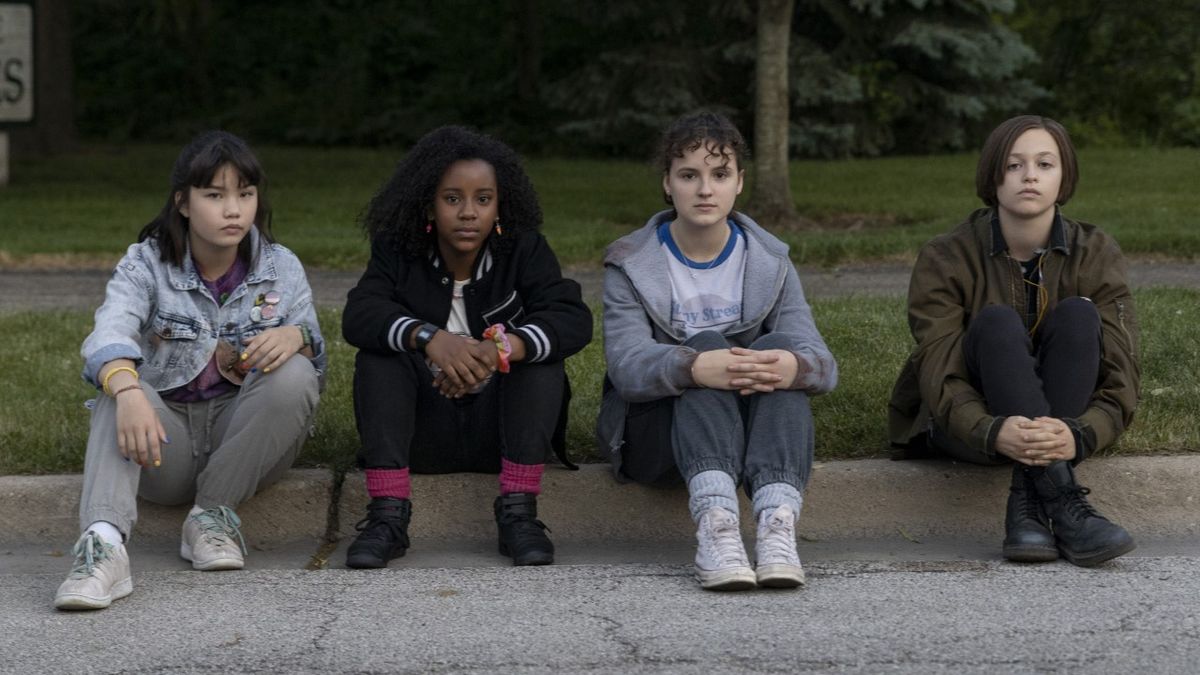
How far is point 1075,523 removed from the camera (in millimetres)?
4164

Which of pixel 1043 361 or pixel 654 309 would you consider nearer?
pixel 1043 361

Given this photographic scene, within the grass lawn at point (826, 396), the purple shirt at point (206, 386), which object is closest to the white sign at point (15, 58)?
the grass lawn at point (826, 396)

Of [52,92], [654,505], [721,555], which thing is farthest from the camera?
[52,92]

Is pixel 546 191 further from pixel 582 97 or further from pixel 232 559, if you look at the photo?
pixel 232 559

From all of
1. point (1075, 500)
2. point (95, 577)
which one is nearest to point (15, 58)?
point (95, 577)

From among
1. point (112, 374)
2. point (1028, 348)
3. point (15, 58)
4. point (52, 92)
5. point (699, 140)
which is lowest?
point (112, 374)

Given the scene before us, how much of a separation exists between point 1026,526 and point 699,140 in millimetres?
1367

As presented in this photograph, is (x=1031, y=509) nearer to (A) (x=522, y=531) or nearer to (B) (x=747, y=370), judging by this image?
(B) (x=747, y=370)

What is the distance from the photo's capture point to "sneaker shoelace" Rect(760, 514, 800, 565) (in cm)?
399

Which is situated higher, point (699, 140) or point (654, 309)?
point (699, 140)

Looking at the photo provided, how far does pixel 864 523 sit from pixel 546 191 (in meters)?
10.1

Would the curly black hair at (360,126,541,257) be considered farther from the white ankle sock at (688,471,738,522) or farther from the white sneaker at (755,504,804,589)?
the white sneaker at (755,504,804,589)

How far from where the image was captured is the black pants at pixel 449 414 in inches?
172

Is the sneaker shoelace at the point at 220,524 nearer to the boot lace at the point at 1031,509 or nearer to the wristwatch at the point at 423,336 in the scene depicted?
the wristwatch at the point at 423,336
